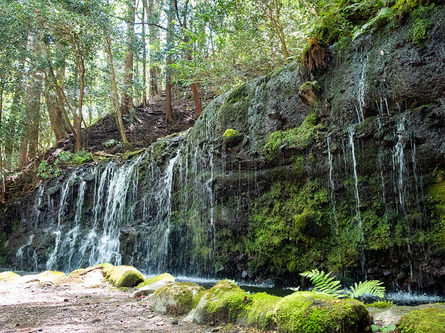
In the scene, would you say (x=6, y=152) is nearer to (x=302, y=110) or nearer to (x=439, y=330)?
(x=302, y=110)

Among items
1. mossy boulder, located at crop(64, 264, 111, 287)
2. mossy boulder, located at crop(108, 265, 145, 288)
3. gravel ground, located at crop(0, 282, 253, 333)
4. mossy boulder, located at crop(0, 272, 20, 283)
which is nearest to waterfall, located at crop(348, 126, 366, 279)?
gravel ground, located at crop(0, 282, 253, 333)

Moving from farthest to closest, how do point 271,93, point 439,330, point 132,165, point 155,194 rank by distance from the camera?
1. point 132,165
2. point 155,194
3. point 271,93
4. point 439,330

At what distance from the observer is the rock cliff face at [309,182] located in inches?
223

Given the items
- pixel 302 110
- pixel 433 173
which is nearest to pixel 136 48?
pixel 302 110

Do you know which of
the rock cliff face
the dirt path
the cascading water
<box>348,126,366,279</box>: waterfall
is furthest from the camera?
the cascading water

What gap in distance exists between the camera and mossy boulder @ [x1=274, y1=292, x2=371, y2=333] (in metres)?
2.34

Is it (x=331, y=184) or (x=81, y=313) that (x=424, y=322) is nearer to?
(x=81, y=313)

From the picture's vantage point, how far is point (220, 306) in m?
3.28

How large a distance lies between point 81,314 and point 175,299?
1231mm

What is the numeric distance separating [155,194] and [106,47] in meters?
8.73

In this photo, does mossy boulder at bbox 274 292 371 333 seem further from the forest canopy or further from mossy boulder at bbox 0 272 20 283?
mossy boulder at bbox 0 272 20 283

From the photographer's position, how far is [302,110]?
307 inches

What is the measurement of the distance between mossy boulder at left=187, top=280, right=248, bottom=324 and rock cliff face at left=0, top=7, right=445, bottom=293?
3.49m

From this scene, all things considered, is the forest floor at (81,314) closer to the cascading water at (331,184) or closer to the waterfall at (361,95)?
the cascading water at (331,184)
